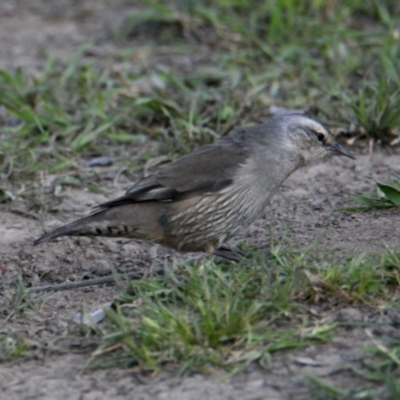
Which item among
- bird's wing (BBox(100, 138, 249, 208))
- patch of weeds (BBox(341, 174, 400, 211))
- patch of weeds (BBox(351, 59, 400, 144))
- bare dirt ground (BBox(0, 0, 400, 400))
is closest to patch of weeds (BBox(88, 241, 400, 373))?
bare dirt ground (BBox(0, 0, 400, 400))

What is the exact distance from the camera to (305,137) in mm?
6758

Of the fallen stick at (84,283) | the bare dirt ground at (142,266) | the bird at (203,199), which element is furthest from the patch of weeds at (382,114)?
the fallen stick at (84,283)

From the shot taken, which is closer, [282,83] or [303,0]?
[282,83]

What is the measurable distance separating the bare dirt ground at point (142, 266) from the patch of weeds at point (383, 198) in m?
0.07

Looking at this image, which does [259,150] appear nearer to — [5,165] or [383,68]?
[5,165]

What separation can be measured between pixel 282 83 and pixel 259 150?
2.92 meters

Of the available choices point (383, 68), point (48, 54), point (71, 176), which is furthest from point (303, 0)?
point (71, 176)

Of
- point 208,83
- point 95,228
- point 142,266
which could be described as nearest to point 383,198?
point 142,266

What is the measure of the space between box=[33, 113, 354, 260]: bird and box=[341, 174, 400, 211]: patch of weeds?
64 cm

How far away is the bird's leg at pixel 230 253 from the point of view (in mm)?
6293

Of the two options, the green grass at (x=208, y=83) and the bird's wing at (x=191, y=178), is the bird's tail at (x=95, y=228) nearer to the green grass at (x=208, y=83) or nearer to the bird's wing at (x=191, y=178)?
the bird's wing at (x=191, y=178)

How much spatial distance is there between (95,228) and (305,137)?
1.59m

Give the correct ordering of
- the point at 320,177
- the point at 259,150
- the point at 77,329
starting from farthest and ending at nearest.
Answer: the point at 320,177 → the point at 259,150 → the point at 77,329

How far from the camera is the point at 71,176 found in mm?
8117
